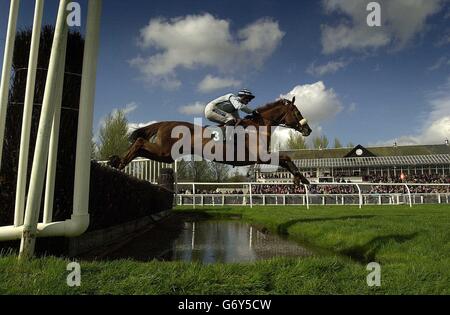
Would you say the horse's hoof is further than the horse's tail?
No

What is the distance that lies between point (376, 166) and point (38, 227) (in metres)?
64.5

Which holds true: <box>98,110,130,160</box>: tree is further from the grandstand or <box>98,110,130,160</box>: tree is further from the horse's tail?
the grandstand

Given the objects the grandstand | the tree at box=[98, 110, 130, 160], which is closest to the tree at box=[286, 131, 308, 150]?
the grandstand

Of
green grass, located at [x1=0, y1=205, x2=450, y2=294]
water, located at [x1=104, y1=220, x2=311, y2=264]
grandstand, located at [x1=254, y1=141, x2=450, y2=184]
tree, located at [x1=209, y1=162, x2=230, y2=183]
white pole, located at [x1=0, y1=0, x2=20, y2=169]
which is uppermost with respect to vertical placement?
grandstand, located at [x1=254, y1=141, x2=450, y2=184]

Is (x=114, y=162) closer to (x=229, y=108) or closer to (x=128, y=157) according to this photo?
(x=128, y=157)

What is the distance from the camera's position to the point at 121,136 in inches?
1164

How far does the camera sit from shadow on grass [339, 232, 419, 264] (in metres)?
5.23

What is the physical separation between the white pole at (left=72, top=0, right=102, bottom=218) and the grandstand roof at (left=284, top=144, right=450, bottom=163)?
222 ft

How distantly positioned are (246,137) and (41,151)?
214 inches

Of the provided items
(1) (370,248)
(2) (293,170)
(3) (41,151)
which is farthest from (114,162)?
(1) (370,248)

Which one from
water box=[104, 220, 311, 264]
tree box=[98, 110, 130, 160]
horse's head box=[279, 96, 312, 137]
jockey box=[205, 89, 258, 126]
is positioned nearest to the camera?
water box=[104, 220, 311, 264]

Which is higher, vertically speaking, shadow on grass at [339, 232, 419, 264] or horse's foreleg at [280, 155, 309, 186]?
horse's foreleg at [280, 155, 309, 186]

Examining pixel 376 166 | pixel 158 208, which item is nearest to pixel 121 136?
pixel 158 208
